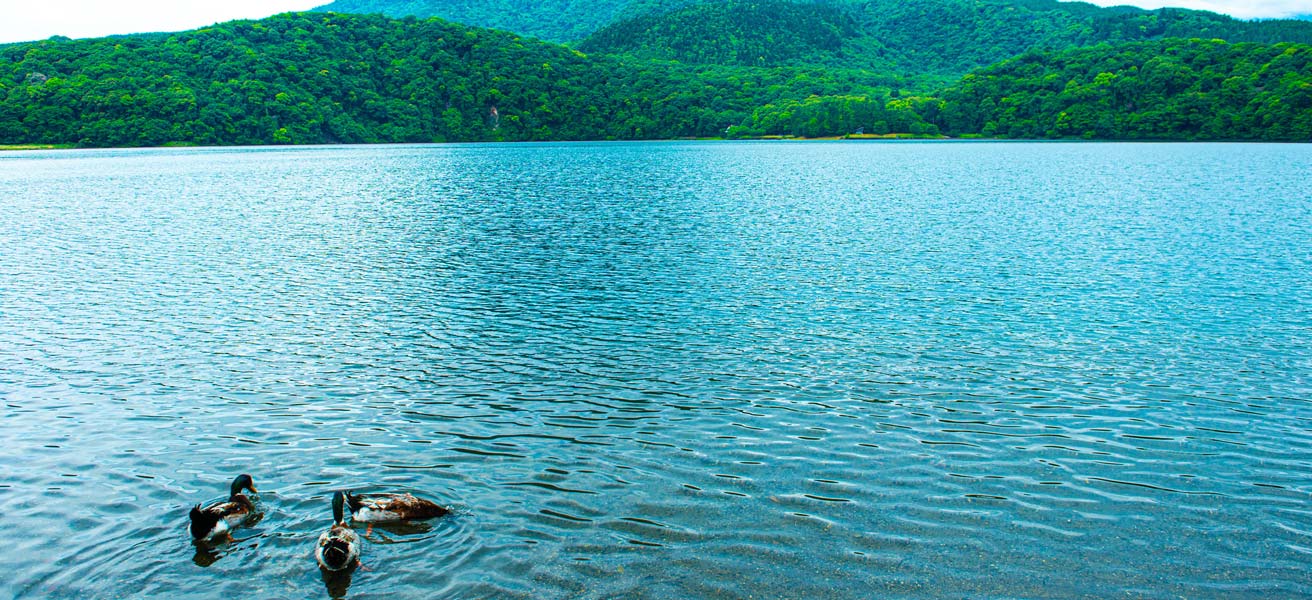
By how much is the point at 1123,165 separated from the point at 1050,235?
303 feet

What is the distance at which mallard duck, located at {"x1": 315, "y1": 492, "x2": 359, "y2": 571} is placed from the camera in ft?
44.4

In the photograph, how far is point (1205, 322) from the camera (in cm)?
2983

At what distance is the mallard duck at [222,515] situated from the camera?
1460cm

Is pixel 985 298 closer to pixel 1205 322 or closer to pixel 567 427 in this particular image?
pixel 1205 322

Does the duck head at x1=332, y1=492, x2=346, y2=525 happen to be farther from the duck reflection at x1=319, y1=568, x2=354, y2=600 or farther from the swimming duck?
the duck reflection at x1=319, y1=568, x2=354, y2=600

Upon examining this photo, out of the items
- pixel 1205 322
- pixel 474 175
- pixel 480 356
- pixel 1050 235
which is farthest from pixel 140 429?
pixel 474 175

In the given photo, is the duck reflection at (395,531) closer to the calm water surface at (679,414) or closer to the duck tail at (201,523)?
the calm water surface at (679,414)

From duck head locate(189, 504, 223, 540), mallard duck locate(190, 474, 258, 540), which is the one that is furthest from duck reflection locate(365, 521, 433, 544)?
duck head locate(189, 504, 223, 540)

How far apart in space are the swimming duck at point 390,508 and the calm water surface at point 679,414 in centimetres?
51

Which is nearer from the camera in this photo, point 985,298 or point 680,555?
point 680,555

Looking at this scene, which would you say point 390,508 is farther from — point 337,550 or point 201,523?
point 201,523

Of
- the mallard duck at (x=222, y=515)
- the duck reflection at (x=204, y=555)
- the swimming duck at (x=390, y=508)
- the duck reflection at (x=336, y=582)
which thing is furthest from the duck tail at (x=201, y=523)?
the duck reflection at (x=336, y=582)

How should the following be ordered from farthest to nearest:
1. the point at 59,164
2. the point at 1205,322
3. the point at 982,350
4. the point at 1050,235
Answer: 1. the point at 59,164
2. the point at 1050,235
3. the point at 1205,322
4. the point at 982,350

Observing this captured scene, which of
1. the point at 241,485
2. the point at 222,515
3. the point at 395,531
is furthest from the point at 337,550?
the point at 241,485
